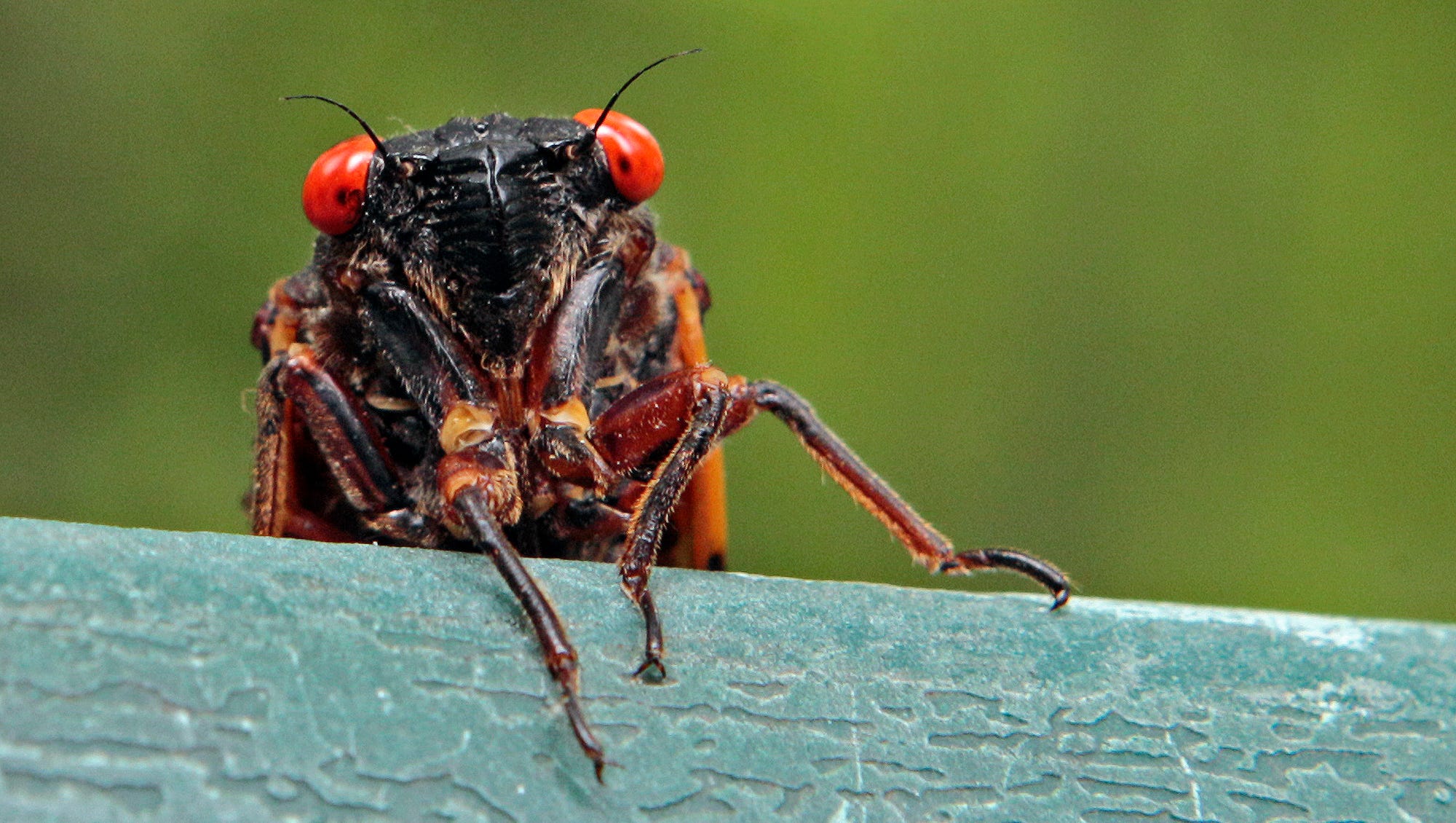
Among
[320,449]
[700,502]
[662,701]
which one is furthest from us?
[700,502]

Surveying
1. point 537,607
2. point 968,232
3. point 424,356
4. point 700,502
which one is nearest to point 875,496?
point 700,502

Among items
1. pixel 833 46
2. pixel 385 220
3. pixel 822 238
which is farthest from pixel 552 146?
pixel 833 46

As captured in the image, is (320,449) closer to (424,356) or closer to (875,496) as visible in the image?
(424,356)

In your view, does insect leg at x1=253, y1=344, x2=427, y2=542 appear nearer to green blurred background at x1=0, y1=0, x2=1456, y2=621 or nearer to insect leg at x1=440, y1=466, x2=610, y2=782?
insect leg at x1=440, y1=466, x2=610, y2=782

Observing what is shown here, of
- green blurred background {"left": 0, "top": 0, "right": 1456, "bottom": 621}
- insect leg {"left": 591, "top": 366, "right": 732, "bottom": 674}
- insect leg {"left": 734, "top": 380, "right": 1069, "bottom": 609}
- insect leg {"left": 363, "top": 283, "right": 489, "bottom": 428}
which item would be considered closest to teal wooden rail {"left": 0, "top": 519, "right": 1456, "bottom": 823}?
insect leg {"left": 591, "top": 366, "right": 732, "bottom": 674}

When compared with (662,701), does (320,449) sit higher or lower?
higher

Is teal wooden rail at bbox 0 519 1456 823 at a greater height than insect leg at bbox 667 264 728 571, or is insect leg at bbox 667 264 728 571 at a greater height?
insect leg at bbox 667 264 728 571

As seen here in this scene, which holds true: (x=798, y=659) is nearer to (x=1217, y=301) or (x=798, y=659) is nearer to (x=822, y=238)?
(x=822, y=238)

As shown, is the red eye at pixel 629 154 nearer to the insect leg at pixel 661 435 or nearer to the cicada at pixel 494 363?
the cicada at pixel 494 363

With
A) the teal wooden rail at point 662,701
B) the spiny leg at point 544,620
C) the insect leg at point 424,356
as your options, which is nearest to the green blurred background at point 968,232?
the insect leg at point 424,356
